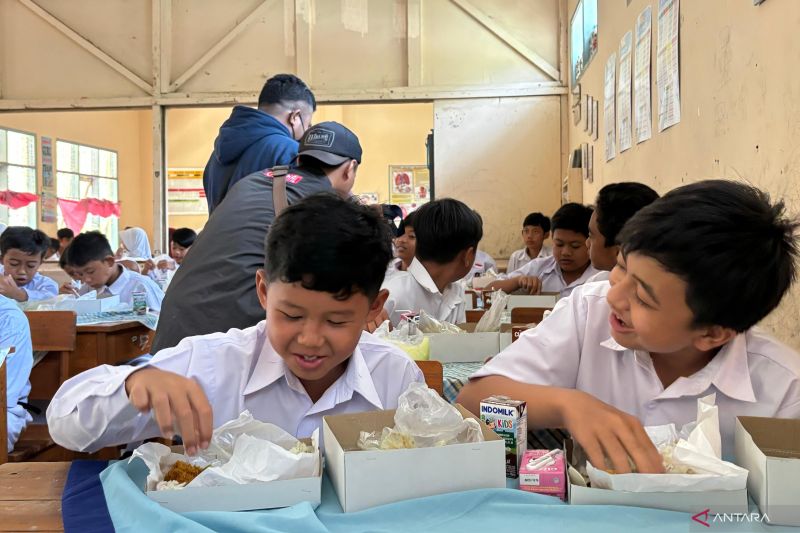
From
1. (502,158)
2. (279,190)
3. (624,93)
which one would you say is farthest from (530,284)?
(502,158)

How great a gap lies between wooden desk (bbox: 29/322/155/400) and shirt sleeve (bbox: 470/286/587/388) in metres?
2.66

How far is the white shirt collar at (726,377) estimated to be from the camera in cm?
134

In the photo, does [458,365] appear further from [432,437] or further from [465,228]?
[432,437]

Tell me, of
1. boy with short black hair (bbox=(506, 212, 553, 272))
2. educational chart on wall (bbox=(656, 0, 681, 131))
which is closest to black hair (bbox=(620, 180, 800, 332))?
educational chart on wall (bbox=(656, 0, 681, 131))

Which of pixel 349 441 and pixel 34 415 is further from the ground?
pixel 349 441

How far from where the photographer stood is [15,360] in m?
2.69

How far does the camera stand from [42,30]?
327 inches

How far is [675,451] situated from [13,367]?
8.12 feet

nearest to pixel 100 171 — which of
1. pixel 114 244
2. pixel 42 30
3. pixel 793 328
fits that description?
pixel 114 244

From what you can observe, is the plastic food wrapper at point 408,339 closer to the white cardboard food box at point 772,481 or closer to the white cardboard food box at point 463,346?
the white cardboard food box at point 463,346

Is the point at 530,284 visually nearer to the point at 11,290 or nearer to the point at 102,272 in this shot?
the point at 102,272

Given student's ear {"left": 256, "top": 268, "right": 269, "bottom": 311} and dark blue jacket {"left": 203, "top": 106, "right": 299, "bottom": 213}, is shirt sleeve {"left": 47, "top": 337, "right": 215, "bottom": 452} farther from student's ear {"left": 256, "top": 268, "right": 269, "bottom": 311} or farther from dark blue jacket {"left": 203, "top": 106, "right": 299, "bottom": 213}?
dark blue jacket {"left": 203, "top": 106, "right": 299, "bottom": 213}

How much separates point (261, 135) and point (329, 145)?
566 mm

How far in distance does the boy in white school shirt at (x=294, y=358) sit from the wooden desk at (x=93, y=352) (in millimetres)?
2414
